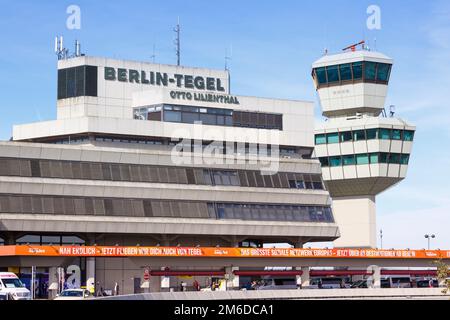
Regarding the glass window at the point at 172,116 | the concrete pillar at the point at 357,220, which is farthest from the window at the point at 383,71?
the glass window at the point at 172,116

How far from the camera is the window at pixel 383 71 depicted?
12612cm

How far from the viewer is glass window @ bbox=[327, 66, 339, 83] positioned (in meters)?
127

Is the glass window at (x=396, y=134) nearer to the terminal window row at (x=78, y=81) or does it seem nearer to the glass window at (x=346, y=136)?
the glass window at (x=346, y=136)

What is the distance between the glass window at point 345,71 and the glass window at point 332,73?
80 cm

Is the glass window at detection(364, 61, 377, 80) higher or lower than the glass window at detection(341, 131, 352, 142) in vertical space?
higher

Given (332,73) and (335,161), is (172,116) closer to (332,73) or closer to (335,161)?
(335,161)

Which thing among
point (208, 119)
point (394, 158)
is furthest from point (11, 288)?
point (394, 158)

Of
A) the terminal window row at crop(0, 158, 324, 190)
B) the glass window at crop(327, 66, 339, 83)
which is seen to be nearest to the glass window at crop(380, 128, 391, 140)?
the glass window at crop(327, 66, 339, 83)

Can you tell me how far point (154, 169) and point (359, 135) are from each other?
136ft

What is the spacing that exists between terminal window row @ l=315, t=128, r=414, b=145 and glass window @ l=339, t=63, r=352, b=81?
341 inches

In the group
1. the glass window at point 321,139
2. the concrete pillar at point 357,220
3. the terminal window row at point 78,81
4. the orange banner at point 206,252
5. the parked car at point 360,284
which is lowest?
the parked car at point 360,284

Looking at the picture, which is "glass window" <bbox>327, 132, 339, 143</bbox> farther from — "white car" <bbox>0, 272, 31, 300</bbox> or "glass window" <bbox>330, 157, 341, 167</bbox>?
"white car" <bbox>0, 272, 31, 300</bbox>

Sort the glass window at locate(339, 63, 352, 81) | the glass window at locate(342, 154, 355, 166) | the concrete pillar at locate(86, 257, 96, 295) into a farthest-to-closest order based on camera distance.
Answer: the glass window at locate(339, 63, 352, 81), the glass window at locate(342, 154, 355, 166), the concrete pillar at locate(86, 257, 96, 295)
